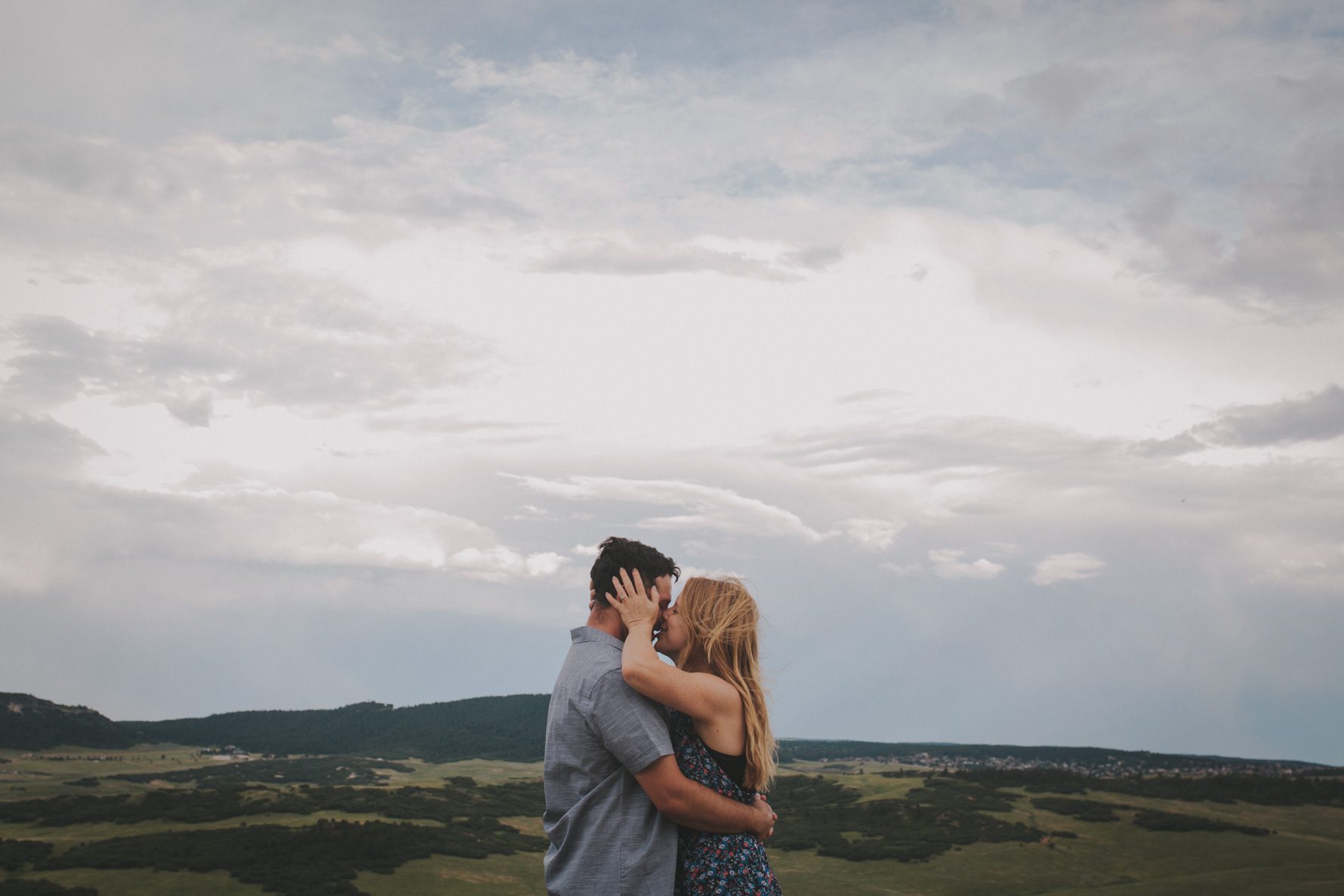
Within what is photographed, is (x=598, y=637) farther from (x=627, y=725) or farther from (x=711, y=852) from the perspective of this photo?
(x=711, y=852)

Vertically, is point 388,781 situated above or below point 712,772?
below

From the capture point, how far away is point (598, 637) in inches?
230

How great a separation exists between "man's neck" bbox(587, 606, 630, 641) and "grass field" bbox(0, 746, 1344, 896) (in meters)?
49.6

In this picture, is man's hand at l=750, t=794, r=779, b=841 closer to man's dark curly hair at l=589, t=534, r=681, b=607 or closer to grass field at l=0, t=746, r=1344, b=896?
man's dark curly hair at l=589, t=534, r=681, b=607

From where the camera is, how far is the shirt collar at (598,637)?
5.80 m

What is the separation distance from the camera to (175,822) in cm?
6744

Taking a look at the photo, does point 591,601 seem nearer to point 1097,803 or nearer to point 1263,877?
point 1263,877

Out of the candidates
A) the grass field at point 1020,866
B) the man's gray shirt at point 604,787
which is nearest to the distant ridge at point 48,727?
the grass field at point 1020,866

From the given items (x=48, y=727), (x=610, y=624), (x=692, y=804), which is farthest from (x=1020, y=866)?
(x=48, y=727)

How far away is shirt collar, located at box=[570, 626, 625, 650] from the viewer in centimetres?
580

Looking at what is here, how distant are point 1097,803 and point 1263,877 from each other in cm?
3412

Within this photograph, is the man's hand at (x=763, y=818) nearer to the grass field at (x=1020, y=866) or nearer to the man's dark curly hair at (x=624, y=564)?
the man's dark curly hair at (x=624, y=564)

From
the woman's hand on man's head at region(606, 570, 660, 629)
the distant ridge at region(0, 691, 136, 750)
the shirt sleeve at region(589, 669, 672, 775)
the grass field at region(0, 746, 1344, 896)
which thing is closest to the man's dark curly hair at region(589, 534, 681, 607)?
the woman's hand on man's head at region(606, 570, 660, 629)

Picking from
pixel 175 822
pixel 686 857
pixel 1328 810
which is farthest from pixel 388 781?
pixel 686 857
